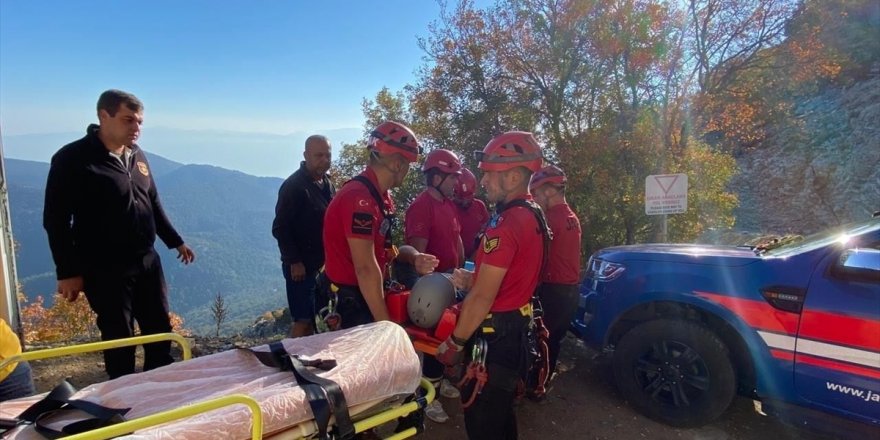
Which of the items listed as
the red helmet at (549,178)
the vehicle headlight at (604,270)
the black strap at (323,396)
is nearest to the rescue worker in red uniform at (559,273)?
the red helmet at (549,178)

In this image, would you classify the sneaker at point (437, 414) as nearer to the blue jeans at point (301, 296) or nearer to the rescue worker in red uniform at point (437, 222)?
the rescue worker in red uniform at point (437, 222)

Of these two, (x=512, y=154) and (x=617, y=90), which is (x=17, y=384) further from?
(x=617, y=90)

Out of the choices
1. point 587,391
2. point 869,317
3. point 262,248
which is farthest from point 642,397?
point 262,248

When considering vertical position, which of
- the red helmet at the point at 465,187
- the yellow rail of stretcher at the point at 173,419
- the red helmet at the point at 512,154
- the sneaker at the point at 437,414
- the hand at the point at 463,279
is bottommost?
the sneaker at the point at 437,414

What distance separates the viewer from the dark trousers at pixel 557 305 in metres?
3.97

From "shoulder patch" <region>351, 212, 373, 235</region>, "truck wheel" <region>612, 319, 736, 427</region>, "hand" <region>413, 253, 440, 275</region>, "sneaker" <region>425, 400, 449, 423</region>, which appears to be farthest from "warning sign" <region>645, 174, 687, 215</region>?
"shoulder patch" <region>351, 212, 373, 235</region>

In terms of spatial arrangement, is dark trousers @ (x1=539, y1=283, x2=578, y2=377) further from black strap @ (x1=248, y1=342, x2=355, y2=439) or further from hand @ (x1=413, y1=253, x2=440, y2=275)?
black strap @ (x1=248, y1=342, x2=355, y2=439)

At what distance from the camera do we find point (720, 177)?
9.70 metres

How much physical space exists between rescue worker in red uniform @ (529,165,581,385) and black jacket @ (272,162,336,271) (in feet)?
6.89

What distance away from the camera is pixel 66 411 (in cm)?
175

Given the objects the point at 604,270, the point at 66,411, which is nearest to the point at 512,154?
the point at 604,270

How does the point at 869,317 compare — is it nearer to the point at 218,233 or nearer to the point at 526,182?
the point at 526,182

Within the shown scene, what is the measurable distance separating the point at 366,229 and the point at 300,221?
2109 millimetres

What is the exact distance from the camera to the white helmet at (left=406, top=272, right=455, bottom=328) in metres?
2.79
